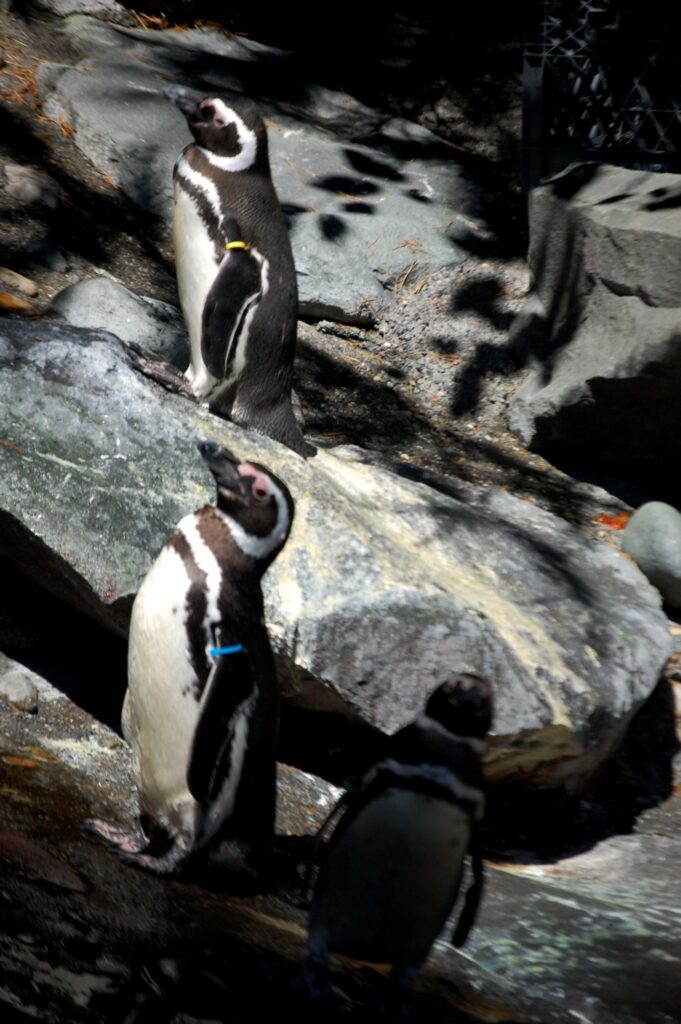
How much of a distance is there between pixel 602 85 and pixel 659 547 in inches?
119

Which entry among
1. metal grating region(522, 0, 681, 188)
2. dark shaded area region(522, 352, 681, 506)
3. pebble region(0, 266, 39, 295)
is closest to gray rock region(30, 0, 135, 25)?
metal grating region(522, 0, 681, 188)

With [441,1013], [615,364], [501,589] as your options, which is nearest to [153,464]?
[501,589]

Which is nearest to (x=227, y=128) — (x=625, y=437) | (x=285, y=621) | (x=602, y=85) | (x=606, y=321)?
(x=285, y=621)

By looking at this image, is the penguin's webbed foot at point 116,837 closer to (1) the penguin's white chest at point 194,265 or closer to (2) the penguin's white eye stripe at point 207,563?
(2) the penguin's white eye stripe at point 207,563

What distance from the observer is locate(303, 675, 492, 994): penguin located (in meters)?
2.21

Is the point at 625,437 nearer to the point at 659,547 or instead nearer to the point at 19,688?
the point at 659,547

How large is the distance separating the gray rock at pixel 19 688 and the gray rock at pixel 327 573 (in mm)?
250

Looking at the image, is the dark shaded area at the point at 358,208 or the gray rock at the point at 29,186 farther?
the dark shaded area at the point at 358,208

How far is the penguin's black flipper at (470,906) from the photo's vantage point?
7.28 feet

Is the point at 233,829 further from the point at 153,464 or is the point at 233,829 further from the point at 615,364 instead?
the point at 615,364

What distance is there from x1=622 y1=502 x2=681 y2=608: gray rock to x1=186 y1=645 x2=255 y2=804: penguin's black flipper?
2.55m

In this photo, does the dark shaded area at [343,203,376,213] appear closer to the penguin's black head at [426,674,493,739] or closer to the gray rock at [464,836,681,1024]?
the gray rock at [464,836,681,1024]

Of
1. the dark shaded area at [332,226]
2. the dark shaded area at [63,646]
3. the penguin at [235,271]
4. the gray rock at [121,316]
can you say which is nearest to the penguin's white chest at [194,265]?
the penguin at [235,271]

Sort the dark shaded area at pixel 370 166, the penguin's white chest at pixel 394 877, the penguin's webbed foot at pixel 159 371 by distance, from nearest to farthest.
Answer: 1. the penguin's white chest at pixel 394 877
2. the penguin's webbed foot at pixel 159 371
3. the dark shaded area at pixel 370 166
